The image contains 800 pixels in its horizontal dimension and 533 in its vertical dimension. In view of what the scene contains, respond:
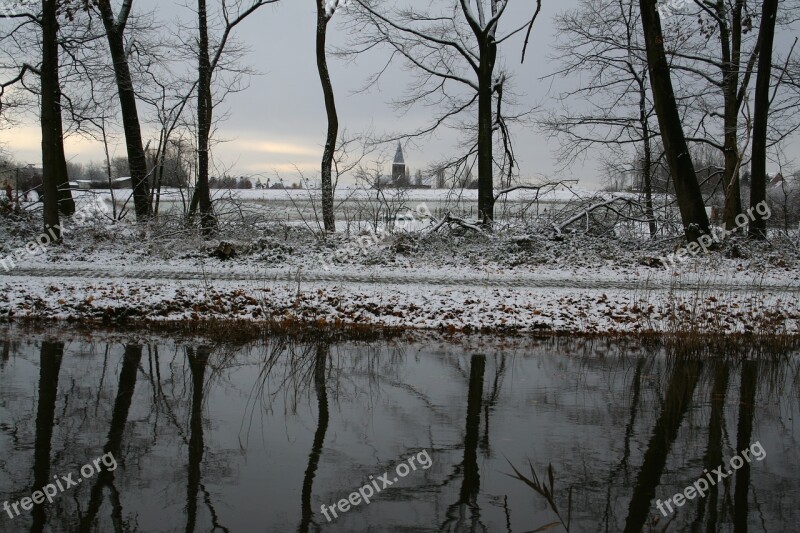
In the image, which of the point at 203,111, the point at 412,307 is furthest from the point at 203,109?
the point at 412,307

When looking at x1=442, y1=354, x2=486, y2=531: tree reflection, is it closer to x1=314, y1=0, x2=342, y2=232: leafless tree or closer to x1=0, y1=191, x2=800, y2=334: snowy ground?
x1=0, y1=191, x2=800, y2=334: snowy ground

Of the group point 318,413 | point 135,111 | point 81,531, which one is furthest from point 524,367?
point 135,111

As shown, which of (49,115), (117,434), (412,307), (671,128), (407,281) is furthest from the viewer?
(49,115)

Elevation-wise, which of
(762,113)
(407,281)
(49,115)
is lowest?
(407,281)
